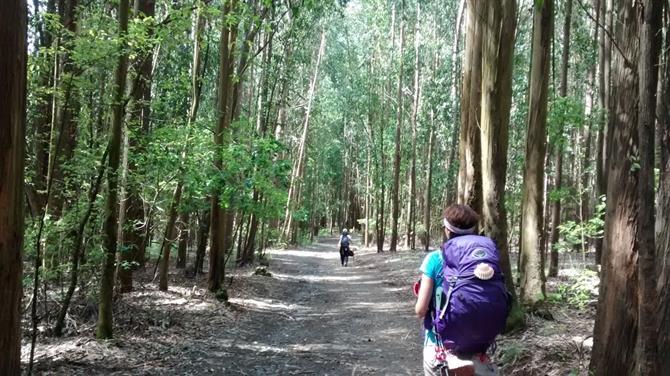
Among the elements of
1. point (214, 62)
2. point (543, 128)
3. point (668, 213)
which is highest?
point (214, 62)

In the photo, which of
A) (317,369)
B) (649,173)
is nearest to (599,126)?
(317,369)

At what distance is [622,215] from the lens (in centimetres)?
435

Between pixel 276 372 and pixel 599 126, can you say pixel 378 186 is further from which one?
pixel 276 372

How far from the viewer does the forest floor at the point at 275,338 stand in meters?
7.07

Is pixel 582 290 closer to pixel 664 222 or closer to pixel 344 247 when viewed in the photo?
pixel 664 222

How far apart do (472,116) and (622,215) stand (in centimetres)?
517

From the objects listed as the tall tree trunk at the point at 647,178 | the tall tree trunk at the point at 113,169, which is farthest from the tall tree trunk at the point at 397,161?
the tall tree trunk at the point at 647,178

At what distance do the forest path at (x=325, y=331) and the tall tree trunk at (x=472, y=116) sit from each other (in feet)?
9.20

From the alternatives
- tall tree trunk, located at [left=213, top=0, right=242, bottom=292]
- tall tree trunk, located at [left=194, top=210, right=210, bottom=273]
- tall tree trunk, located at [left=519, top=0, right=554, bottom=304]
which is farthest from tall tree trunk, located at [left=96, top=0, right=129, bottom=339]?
tall tree trunk, located at [left=194, top=210, right=210, bottom=273]

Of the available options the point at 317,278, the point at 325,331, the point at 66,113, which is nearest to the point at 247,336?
the point at 325,331

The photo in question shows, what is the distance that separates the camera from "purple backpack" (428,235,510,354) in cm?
306

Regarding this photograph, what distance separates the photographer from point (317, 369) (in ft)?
25.7

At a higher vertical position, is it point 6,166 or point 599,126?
point 599,126

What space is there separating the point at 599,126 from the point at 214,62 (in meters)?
13.7
